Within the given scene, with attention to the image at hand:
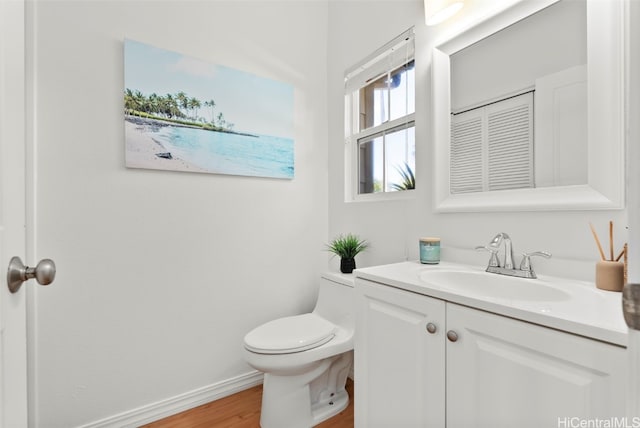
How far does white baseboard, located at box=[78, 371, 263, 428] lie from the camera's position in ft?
4.57

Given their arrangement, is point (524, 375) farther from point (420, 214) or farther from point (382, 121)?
point (382, 121)

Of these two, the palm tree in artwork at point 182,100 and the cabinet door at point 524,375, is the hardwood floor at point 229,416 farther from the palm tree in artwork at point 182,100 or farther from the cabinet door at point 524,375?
the palm tree in artwork at point 182,100

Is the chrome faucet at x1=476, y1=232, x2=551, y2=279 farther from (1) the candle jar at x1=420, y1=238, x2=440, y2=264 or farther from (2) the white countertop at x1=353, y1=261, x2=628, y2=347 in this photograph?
(1) the candle jar at x1=420, y1=238, x2=440, y2=264

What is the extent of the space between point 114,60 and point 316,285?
1637 millimetres

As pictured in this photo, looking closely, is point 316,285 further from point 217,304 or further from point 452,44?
point 452,44

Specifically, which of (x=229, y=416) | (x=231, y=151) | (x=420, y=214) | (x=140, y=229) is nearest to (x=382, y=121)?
(x=420, y=214)

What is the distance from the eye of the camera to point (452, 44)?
4.16 feet

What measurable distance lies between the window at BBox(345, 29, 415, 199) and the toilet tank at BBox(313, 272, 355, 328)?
0.55m

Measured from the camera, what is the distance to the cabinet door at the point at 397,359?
0.84 meters

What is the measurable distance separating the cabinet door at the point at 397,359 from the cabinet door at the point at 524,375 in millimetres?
43

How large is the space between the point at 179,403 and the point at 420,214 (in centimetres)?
155

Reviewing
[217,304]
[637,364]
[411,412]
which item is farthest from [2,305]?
[217,304]

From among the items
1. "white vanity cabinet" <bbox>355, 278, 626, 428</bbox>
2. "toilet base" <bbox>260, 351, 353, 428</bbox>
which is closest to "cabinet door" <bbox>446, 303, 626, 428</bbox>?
"white vanity cabinet" <bbox>355, 278, 626, 428</bbox>

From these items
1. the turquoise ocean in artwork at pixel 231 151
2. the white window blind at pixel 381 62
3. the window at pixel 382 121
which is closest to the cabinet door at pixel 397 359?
the window at pixel 382 121
